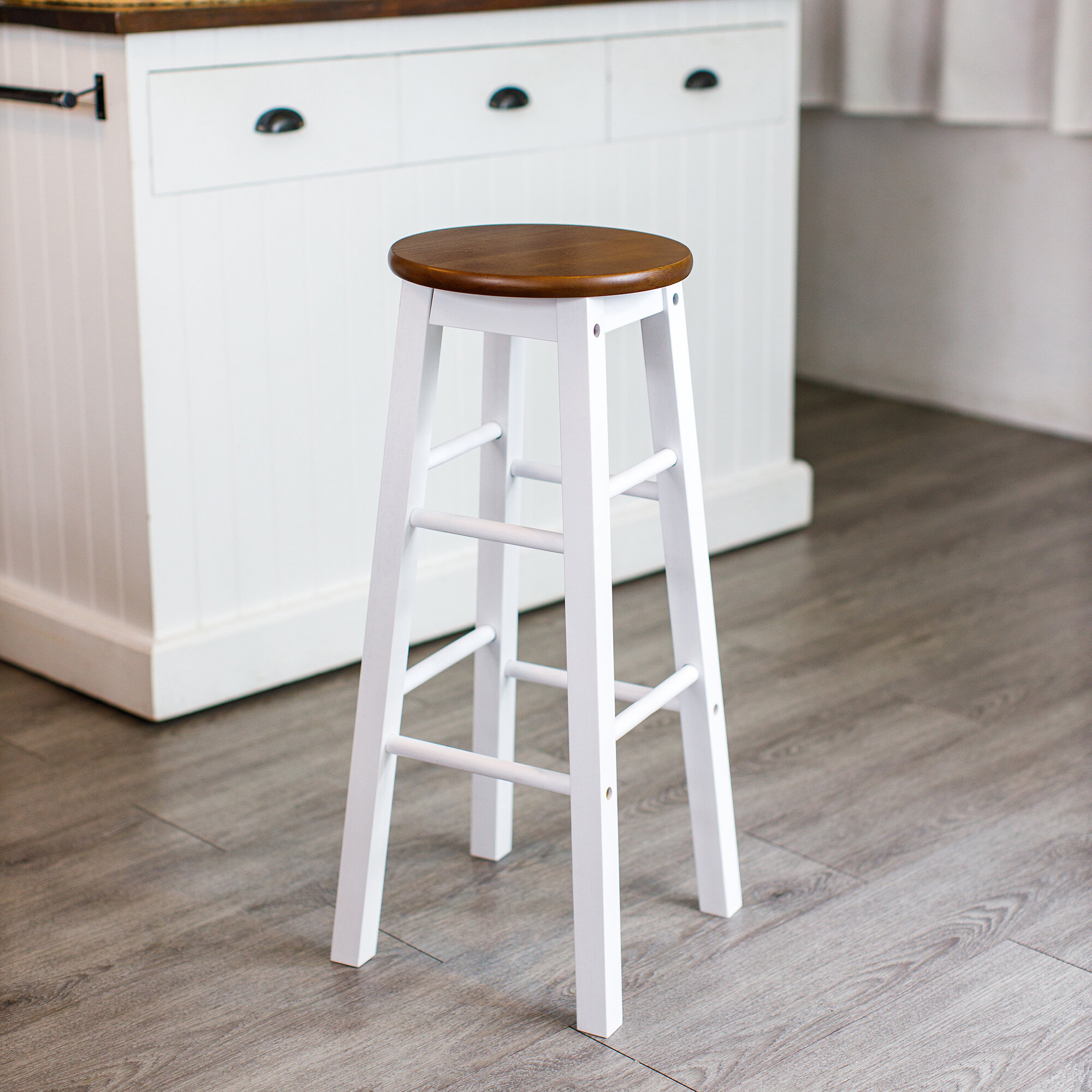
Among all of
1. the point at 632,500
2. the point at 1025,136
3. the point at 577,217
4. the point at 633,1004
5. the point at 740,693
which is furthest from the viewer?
the point at 1025,136

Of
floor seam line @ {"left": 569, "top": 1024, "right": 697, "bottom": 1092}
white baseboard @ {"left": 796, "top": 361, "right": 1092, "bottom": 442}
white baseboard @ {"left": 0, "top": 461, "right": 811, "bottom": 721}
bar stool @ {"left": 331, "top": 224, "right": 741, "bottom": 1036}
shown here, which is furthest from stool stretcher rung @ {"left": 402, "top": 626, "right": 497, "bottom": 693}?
white baseboard @ {"left": 796, "top": 361, "right": 1092, "bottom": 442}

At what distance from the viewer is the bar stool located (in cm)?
128

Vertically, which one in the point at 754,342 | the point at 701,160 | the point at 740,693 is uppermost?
the point at 701,160

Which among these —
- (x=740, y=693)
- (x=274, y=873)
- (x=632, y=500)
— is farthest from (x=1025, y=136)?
(x=274, y=873)

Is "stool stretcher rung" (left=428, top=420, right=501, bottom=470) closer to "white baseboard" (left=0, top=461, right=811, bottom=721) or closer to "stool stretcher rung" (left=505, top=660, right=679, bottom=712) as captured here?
"stool stretcher rung" (left=505, top=660, right=679, bottom=712)

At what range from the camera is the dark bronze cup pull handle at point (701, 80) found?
7.93ft

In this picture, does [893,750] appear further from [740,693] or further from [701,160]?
[701,160]

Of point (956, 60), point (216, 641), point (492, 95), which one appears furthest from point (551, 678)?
point (956, 60)

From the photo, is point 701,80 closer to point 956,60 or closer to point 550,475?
point 956,60

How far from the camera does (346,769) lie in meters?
1.88

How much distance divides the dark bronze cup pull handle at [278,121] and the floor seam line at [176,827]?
873 millimetres

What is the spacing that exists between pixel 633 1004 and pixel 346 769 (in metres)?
0.60

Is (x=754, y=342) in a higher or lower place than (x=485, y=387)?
lower

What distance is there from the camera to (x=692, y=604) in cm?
147
